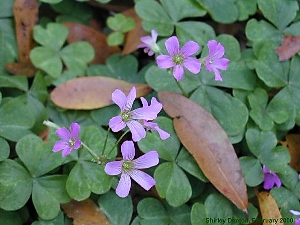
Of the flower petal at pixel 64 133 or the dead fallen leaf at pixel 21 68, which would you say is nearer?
the flower petal at pixel 64 133

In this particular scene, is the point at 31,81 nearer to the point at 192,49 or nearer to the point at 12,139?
the point at 12,139

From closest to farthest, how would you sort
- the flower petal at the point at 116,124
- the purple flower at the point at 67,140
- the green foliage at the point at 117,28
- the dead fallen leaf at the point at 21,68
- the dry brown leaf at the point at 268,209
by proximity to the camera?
the flower petal at the point at 116,124, the purple flower at the point at 67,140, the dry brown leaf at the point at 268,209, the dead fallen leaf at the point at 21,68, the green foliage at the point at 117,28

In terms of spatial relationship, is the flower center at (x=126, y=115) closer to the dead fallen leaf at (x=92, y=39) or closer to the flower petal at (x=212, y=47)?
the flower petal at (x=212, y=47)

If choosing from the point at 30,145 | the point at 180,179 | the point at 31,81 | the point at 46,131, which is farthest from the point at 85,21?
the point at 180,179

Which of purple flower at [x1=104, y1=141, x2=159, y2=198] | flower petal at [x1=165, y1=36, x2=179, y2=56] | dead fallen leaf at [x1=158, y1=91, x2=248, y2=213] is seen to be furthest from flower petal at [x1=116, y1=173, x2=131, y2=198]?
flower petal at [x1=165, y1=36, x2=179, y2=56]

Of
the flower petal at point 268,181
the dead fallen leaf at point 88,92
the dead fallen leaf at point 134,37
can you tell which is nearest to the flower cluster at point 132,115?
the dead fallen leaf at point 88,92

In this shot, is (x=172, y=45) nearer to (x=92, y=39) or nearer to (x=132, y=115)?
(x=132, y=115)

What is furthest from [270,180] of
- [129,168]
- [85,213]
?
[85,213]
